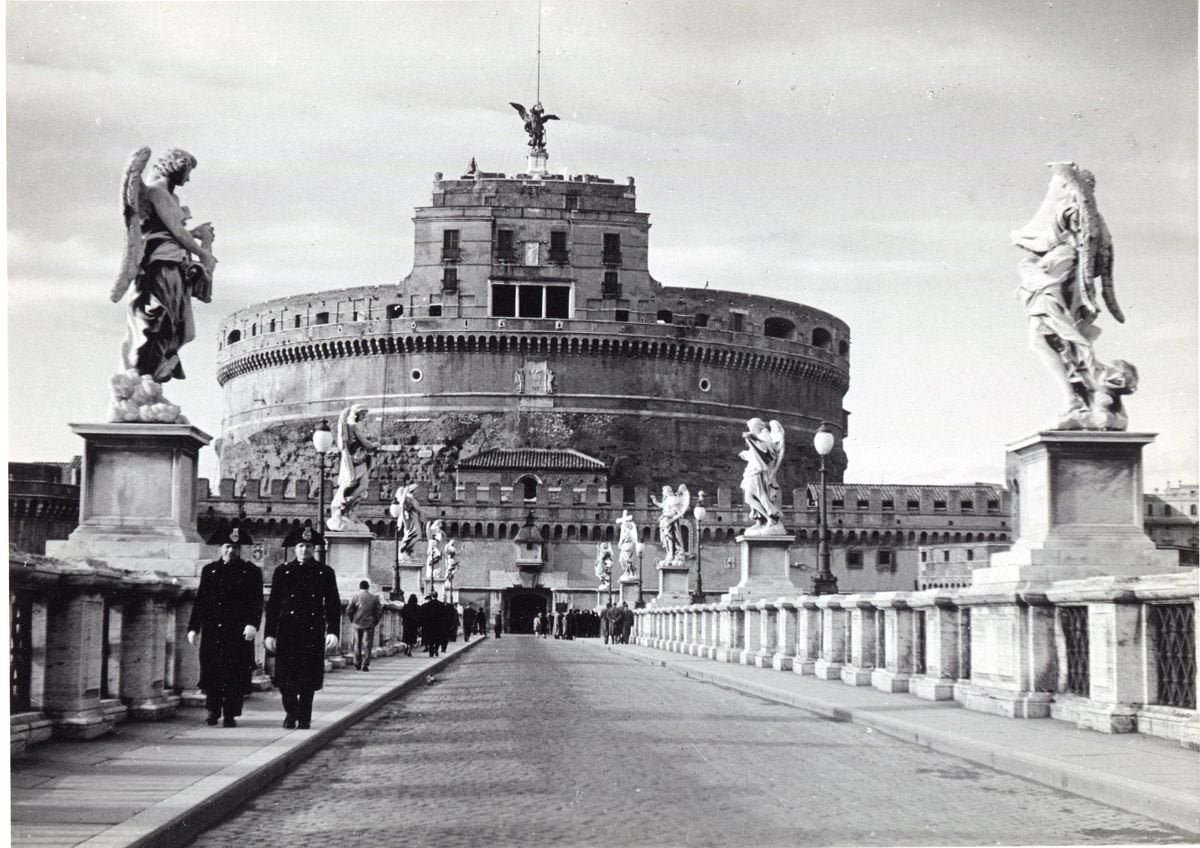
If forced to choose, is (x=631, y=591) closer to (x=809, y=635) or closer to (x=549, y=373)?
(x=549, y=373)

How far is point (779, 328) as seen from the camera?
302 feet

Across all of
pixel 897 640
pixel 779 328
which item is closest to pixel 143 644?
pixel 897 640

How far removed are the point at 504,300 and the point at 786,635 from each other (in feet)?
216

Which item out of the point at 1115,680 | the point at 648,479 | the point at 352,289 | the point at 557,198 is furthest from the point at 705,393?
the point at 1115,680

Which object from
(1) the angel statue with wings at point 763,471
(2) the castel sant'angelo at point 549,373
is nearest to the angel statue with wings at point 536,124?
(2) the castel sant'angelo at point 549,373

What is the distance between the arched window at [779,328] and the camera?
9150 centimetres

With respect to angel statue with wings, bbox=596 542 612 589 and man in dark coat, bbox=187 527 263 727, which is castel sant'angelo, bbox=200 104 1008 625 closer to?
angel statue with wings, bbox=596 542 612 589

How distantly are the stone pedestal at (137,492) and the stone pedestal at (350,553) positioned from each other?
1242 centimetres

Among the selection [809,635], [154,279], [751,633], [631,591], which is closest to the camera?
[154,279]

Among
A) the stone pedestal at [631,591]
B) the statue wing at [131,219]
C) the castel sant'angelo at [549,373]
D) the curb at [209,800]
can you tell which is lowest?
the curb at [209,800]

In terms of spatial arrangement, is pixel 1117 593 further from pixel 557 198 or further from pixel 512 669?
pixel 557 198

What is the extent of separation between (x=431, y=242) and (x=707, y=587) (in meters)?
24.7

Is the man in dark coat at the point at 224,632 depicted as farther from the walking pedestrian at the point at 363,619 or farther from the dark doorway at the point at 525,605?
the dark doorway at the point at 525,605

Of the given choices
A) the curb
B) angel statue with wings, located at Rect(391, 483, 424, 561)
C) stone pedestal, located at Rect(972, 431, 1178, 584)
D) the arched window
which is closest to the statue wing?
the curb
